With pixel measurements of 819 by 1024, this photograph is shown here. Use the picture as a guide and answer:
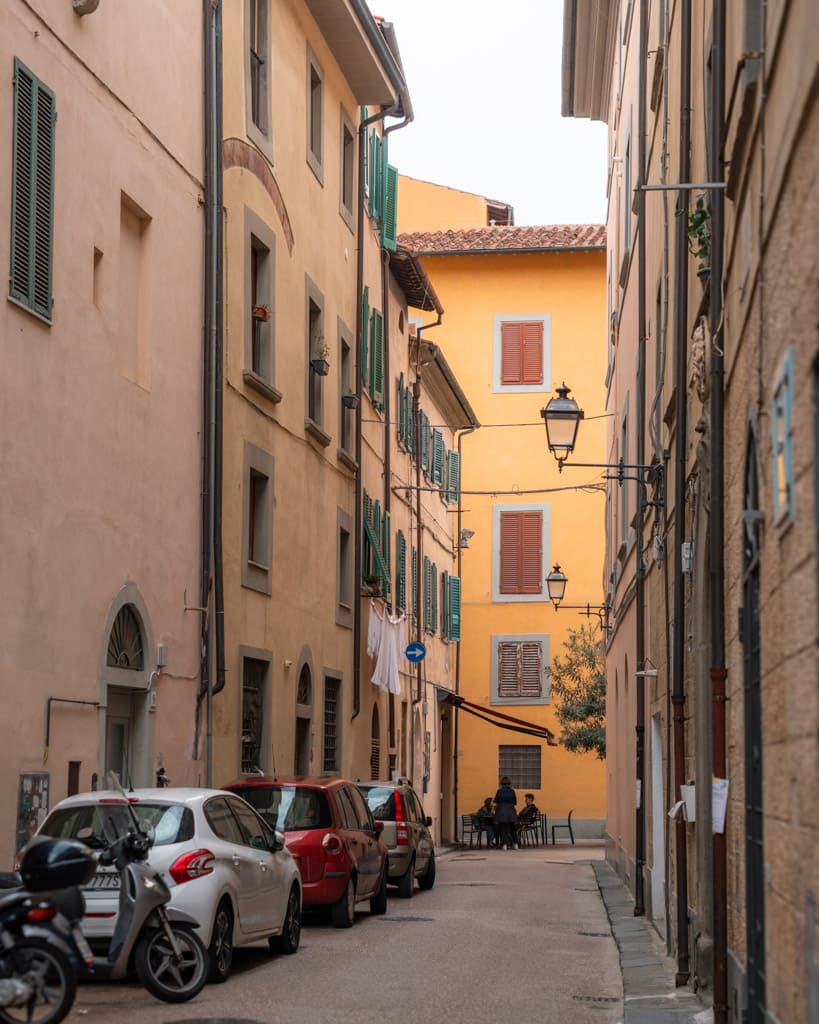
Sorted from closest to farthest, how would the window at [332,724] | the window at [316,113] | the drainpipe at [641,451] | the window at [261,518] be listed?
the drainpipe at [641,451], the window at [261,518], the window at [316,113], the window at [332,724]

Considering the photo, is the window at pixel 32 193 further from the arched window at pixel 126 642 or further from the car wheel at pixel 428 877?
the car wheel at pixel 428 877

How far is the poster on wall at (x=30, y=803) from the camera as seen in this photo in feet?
46.0

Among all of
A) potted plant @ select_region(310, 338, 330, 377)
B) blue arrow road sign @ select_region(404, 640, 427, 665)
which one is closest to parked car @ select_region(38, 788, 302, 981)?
potted plant @ select_region(310, 338, 330, 377)

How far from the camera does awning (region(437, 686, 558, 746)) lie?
42438 millimetres

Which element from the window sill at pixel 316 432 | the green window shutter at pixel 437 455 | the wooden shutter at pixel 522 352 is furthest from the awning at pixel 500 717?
the window sill at pixel 316 432

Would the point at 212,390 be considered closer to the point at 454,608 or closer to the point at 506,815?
the point at 506,815

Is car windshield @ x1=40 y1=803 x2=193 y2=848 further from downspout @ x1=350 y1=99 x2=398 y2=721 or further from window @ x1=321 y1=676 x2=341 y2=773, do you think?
downspout @ x1=350 y1=99 x2=398 y2=721

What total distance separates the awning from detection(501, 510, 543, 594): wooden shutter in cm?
389

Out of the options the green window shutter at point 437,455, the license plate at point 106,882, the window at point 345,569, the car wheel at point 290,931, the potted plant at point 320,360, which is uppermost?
the green window shutter at point 437,455

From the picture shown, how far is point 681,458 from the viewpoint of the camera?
13.2 metres

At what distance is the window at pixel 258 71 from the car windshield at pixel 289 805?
29.5 feet

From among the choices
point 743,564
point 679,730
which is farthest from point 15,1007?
point 679,730

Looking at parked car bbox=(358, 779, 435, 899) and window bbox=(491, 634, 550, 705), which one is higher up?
window bbox=(491, 634, 550, 705)

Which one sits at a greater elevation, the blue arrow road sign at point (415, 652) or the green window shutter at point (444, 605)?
the green window shutter at point (444, 605)
